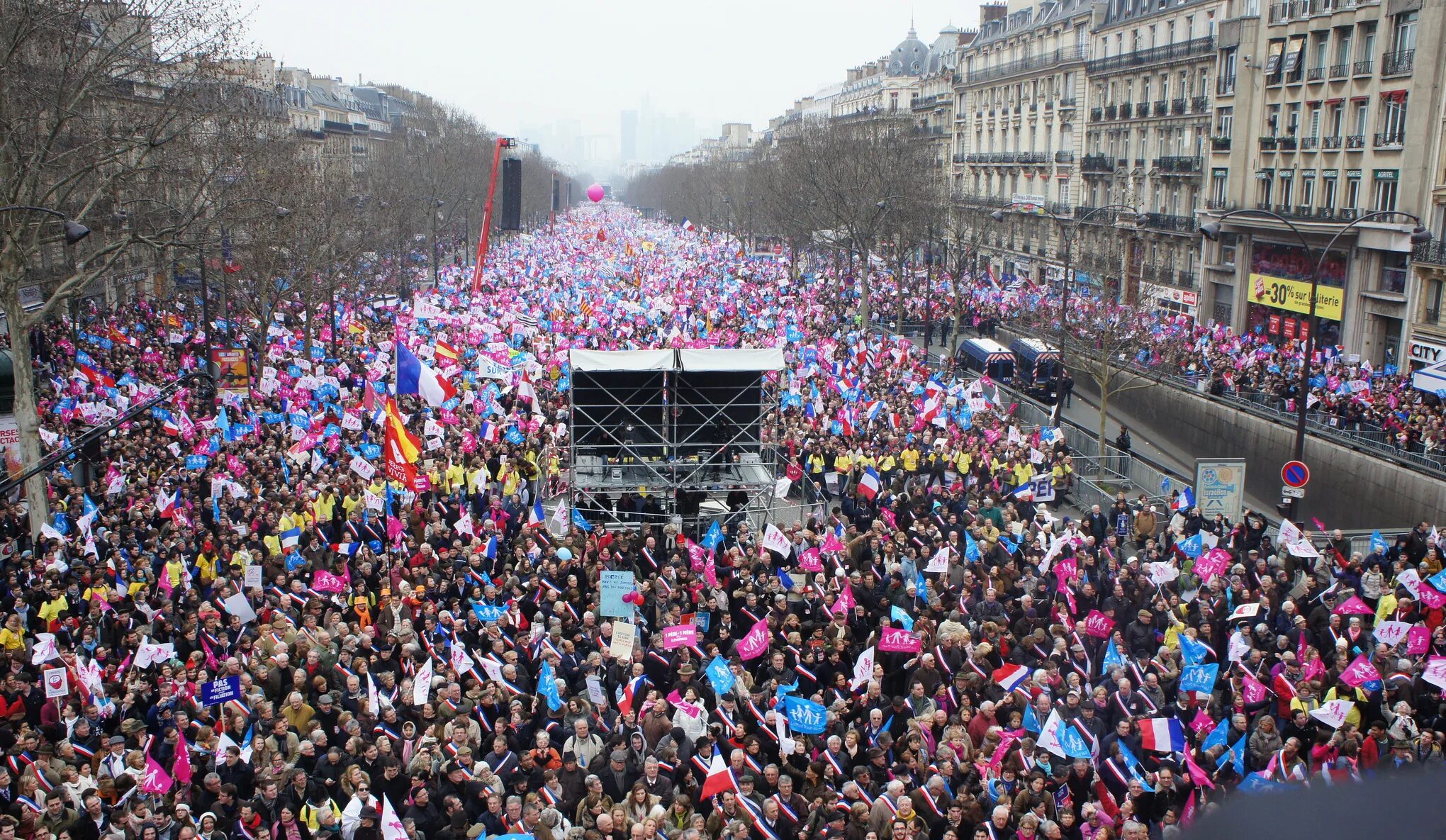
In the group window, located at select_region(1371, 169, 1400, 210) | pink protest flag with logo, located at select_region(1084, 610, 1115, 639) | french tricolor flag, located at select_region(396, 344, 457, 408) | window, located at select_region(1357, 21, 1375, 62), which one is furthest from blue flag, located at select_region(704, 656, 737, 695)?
window, located at select_region(1357, 21, 1375, 62)

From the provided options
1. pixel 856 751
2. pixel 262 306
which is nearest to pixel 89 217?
pixel 262 306

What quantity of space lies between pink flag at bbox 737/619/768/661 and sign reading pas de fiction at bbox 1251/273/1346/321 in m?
31.2

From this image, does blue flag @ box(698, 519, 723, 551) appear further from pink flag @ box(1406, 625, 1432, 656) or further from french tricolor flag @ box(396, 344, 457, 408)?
pink flag @ box(1406, 625, 1432, 656)

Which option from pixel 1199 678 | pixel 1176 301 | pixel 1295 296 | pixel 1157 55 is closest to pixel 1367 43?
pixel 1295 296

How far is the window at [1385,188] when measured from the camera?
35.9 meters

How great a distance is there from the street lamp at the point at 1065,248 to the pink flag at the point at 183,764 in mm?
21049

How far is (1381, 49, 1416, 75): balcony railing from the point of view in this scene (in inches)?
1378

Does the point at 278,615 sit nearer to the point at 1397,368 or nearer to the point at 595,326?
the point at 595,326

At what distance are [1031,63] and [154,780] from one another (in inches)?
2575

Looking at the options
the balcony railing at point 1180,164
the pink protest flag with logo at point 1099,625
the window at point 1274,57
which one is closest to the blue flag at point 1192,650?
the pink protest flag with logo at point 1099,625

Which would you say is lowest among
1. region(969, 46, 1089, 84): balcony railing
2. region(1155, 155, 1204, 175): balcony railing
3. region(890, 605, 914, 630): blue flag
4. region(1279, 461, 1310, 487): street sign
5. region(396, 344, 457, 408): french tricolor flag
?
region(890, 605, 914, 630): blue flag

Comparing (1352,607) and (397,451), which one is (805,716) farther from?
(397,451)

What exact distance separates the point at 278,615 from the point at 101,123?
58.6 feet

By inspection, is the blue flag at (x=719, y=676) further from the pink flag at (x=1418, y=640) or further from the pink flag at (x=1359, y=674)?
the pink flag at (x=1418, y=640)
